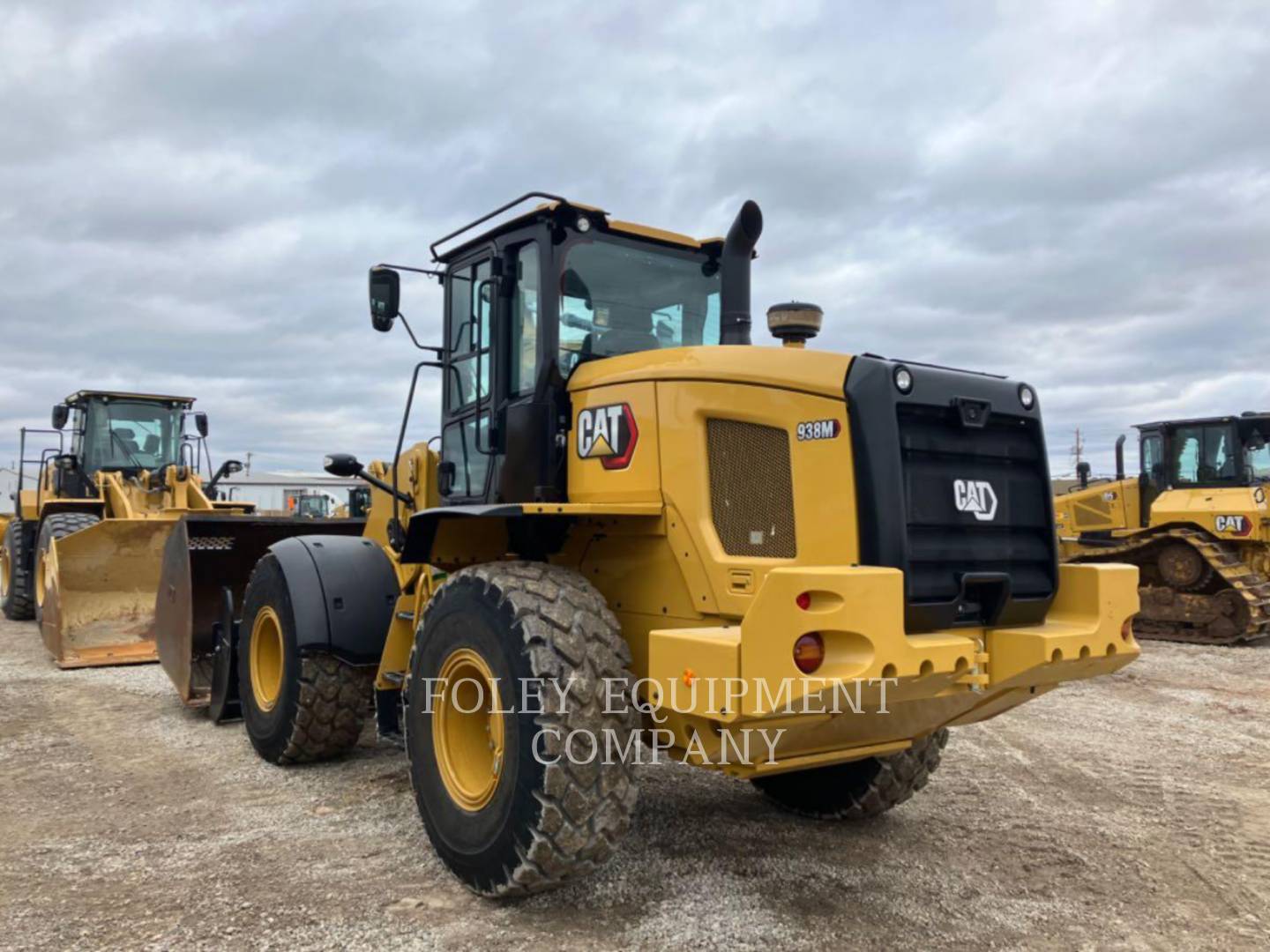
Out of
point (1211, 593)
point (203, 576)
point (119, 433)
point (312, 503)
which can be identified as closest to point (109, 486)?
point (119, 433)

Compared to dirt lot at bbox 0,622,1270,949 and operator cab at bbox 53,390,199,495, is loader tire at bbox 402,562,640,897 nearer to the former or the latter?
dirt lot at bbox 0,622,1270,949

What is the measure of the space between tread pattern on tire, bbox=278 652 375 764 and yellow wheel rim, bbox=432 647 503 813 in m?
1.59

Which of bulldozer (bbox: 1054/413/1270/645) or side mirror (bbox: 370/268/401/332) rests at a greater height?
side mirror (bbox: 370/268/401/332)

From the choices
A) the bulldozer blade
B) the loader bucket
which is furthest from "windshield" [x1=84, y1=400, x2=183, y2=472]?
the bulldozer blade

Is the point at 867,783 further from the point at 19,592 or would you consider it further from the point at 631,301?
the point at 19,592

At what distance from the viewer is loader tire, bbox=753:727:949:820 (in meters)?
4.75

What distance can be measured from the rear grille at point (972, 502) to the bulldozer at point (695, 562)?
1 cm

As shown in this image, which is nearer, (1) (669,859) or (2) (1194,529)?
(1) (669,859)

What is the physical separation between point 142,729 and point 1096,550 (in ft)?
41.2

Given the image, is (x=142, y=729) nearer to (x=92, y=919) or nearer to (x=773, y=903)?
(x=92, y=919)

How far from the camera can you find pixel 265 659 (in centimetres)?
627

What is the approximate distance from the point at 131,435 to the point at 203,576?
7.88 metres

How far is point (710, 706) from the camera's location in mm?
3242

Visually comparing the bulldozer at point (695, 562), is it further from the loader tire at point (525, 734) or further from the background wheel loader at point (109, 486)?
the background wheel loader at point (109, 486)
